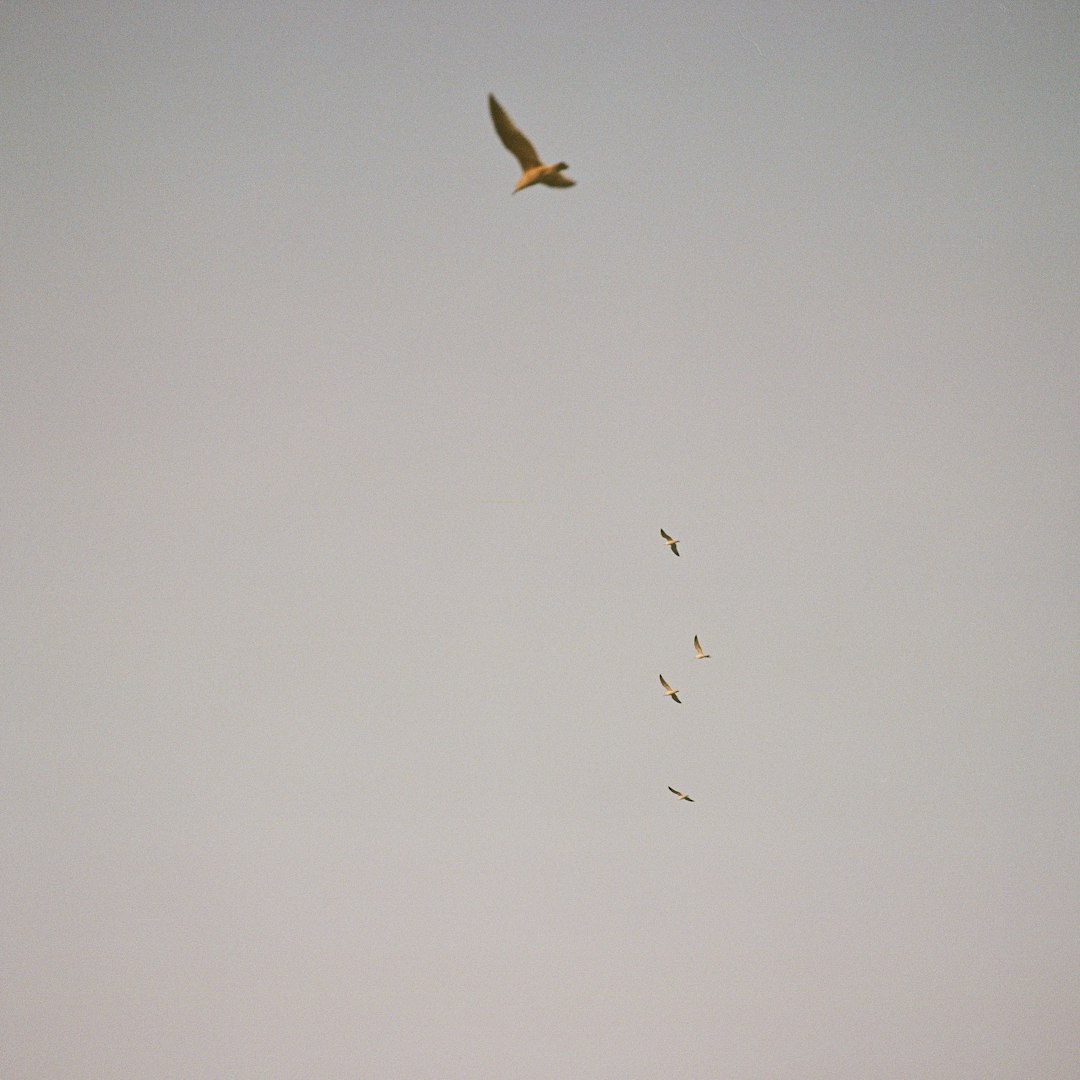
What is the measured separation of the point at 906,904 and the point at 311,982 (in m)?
1.47

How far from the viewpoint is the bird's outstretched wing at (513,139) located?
0.69 metres

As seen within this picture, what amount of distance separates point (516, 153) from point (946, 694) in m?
2.03

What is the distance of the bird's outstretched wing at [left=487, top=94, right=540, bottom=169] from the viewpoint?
69 centimetres

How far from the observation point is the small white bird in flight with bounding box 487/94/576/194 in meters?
0.68

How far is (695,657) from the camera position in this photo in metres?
2.24

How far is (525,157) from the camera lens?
0.71 m

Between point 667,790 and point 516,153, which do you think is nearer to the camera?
point 516,153

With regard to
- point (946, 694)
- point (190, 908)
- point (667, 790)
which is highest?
point (946, 694)

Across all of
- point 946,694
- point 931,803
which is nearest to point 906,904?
point 931,803

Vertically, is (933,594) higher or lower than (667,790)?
higher

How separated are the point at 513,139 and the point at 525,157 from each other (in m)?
0.02

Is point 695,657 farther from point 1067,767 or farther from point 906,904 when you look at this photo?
point 1067,767

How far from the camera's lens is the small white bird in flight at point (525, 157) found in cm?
68

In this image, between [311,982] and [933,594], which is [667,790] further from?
[311,982]
